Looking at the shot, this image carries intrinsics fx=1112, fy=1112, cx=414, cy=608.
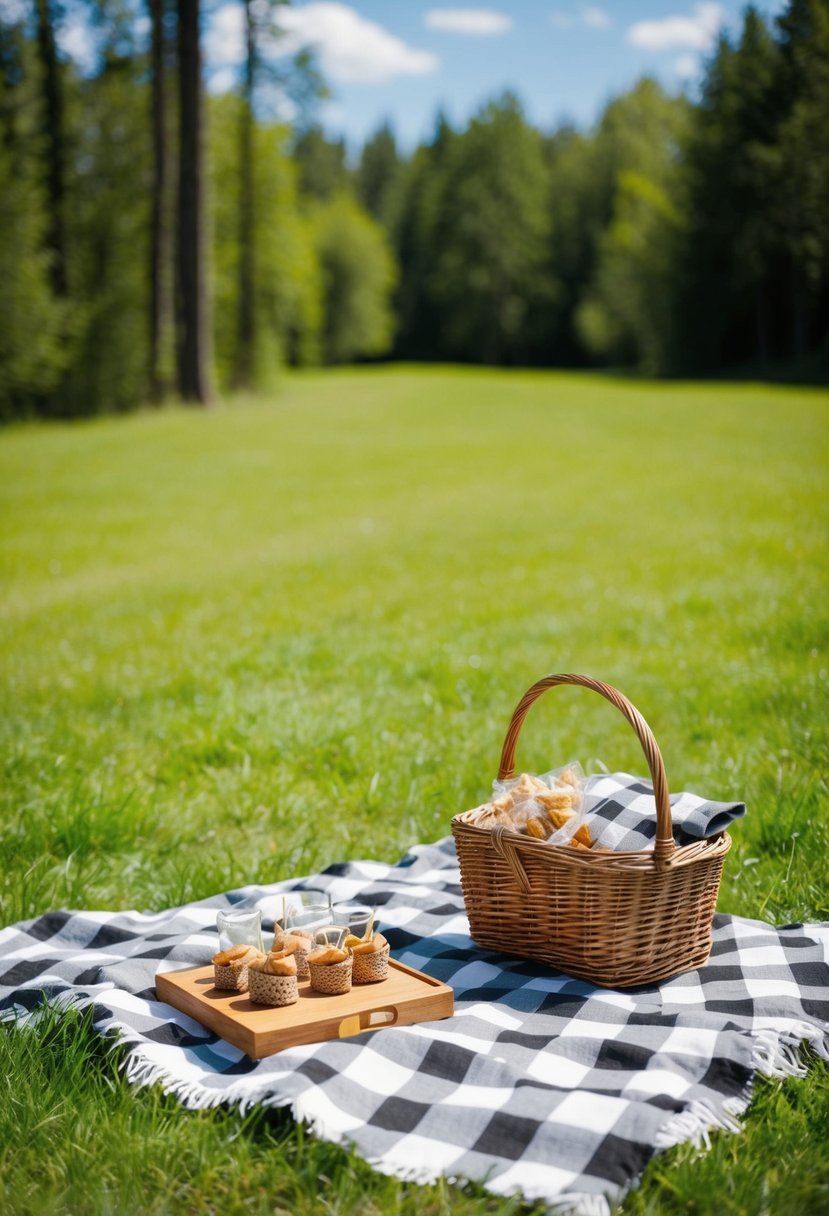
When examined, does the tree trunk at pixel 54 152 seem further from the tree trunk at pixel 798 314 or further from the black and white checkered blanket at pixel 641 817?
the black and white checkered blanket at pixel 641 817

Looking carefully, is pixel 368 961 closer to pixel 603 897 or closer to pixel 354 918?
pixel 354 918

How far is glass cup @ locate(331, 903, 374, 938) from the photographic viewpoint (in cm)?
317

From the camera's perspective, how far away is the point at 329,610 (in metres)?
8.76

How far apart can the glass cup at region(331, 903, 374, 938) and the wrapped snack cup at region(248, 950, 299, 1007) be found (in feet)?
0.81

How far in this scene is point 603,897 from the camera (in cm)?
317

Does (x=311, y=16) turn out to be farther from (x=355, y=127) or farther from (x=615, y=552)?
(x=355, y=127)

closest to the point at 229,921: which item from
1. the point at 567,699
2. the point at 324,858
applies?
the point at 324,858

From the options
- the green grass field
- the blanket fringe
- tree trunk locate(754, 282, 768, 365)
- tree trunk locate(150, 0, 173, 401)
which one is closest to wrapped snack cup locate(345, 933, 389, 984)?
the green grass field

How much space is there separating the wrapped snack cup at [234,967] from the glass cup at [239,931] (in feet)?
0.22

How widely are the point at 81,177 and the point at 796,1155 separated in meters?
34.4

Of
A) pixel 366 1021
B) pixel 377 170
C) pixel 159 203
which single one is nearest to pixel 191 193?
pixel 159 203

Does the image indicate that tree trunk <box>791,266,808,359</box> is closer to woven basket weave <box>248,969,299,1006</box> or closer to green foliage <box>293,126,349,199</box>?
woven basket weave <box>248,969,299,1006</box>

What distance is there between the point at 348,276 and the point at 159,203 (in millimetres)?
42946

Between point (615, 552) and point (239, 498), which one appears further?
point (239, 498)
